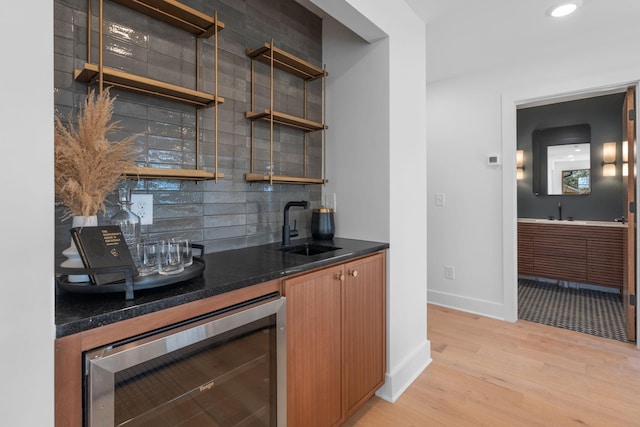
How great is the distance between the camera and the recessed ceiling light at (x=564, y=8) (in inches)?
80.7

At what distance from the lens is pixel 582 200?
4.46 meters

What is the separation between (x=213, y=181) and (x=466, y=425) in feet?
5.90

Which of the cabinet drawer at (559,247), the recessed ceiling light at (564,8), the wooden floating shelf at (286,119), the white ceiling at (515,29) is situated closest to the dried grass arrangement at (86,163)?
the wooden floating shelf at (286,119)

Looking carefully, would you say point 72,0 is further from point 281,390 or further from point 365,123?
point 281,390

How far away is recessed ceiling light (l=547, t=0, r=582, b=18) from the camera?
205 centimetres

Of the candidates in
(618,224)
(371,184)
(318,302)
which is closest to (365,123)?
(371,184)

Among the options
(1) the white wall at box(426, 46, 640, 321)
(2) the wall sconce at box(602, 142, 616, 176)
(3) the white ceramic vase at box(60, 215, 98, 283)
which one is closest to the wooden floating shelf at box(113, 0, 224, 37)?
(3) the white ceramic vase at box(60, 215, 98, 283)

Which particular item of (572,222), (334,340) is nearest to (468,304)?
(572,222)

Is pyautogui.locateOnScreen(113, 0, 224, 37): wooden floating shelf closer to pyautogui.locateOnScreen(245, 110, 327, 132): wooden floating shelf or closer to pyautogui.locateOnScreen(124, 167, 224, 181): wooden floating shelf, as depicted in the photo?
pyautogui.locateOnScreen(245, 110, 327, 132): wooden floating shelf

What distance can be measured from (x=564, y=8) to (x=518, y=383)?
240 cm

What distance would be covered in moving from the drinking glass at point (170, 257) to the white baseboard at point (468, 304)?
3.01 m

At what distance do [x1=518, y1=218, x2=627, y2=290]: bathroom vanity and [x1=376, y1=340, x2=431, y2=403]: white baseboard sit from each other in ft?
9.26

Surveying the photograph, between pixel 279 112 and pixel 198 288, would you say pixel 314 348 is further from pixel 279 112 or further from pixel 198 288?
pixel 279 112

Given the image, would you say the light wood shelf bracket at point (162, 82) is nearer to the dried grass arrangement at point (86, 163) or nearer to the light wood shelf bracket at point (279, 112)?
the dried grass arrangement at point (86, 163)
